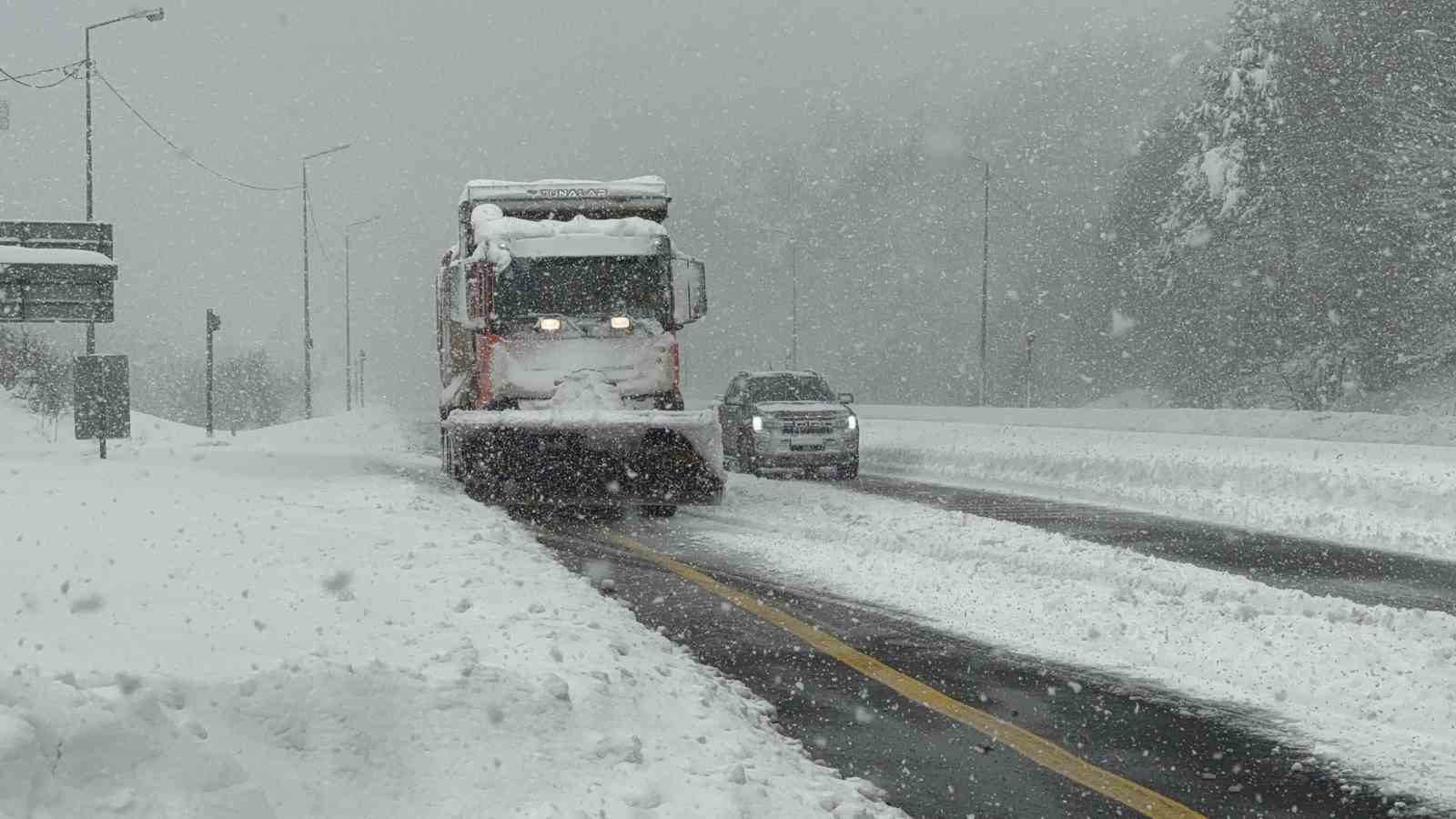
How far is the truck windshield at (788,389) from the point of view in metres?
22.8

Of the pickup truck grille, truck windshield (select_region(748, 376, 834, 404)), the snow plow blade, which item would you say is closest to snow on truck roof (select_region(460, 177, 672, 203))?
the snow plow blade

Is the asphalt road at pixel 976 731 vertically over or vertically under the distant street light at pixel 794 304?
under

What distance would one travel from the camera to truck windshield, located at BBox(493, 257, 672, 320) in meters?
15.4

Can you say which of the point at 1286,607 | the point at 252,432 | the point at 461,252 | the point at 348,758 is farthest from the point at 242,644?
the point at 252,432

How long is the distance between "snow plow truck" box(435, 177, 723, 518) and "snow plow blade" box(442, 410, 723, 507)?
17mm

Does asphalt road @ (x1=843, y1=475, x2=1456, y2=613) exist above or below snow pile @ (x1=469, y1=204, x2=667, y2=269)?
below

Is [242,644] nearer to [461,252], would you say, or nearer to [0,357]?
[461,252]

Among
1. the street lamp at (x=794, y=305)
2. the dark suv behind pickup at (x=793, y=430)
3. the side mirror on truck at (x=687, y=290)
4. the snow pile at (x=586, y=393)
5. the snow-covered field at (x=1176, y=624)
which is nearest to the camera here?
the snow-covered field at (x=1176, y=624)

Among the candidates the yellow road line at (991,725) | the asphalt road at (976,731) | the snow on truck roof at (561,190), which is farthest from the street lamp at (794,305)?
the asphalt road at (976,731)

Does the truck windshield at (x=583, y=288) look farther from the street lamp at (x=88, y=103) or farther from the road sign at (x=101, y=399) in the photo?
the street lamp at (x=88, y=103)

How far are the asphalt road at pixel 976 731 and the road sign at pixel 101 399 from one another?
12687 millimetres

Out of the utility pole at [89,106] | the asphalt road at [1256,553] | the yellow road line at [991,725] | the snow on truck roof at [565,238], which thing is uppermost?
the utility pole at [89,106]

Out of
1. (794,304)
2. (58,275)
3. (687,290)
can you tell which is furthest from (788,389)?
(794,304)

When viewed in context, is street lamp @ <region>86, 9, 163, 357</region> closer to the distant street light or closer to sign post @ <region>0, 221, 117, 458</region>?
sign post @ <region>0, 221, 117, 458</region>
